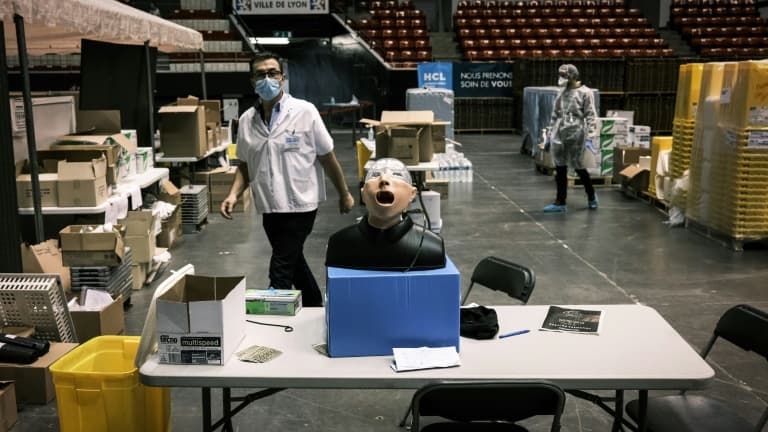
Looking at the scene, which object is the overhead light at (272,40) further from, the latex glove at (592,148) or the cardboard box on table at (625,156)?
the cardboard box on table at (625,156)

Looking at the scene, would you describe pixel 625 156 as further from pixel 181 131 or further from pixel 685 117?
pixel 181 131

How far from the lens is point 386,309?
2416 millimetres

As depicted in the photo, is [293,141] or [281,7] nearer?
[293,141]

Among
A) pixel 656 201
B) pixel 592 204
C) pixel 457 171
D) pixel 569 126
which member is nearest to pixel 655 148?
pixel 656 201

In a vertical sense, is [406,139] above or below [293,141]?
below

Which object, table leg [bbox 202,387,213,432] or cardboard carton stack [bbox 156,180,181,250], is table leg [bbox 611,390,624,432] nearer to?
table leg [bbox 202,387,213,432]

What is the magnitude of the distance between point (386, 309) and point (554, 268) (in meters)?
4.04

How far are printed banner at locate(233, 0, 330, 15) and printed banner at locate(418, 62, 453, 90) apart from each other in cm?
452

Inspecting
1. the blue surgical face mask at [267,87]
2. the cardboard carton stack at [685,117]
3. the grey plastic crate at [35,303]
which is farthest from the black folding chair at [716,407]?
the cardboard carton stack at [685,117]

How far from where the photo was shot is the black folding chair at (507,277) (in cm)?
326

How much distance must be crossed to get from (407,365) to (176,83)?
14.0 m

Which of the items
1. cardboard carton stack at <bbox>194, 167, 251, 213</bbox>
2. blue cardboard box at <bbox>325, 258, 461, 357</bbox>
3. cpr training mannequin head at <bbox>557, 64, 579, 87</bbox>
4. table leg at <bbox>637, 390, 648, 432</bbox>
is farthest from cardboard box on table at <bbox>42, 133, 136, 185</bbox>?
cpr training mannequin head at <bbox>557, 64, 579, 87</bbox>

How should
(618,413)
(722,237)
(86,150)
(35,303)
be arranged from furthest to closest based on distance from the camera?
(722,237) → (86,150) → (35,303) → (618,413)

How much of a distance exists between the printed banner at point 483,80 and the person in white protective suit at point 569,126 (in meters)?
9.56
